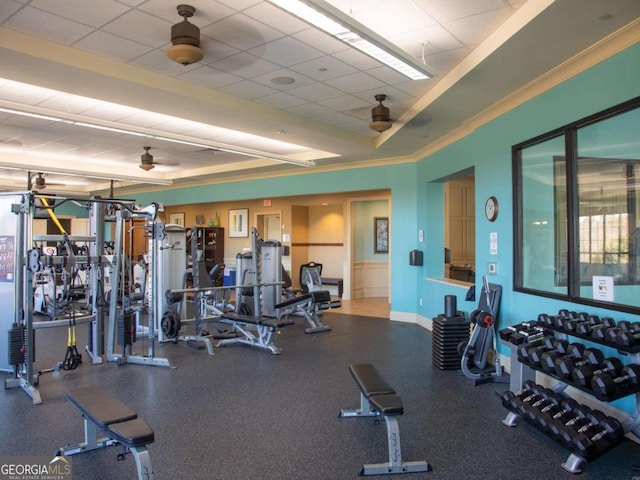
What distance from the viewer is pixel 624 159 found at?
3207 millimetres

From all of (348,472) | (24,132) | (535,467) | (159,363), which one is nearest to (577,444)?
(535,467)

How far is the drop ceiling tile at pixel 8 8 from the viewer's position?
2.97m

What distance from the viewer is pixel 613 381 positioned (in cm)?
259

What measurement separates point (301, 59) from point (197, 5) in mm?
1113

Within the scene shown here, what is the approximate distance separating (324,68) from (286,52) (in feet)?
1.57

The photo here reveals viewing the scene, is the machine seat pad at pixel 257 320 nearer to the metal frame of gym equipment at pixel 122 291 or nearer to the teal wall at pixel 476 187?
the metal frame of gym equipment at pixel 122 291

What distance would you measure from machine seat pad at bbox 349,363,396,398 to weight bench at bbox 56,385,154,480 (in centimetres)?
134

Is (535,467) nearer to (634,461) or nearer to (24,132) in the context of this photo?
(634,461)

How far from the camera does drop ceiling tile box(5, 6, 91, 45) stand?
3.12 metres

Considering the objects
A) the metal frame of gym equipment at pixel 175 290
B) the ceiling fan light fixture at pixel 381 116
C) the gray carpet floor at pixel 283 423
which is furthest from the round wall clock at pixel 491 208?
the metal frame of gym equipment at pixel 175 290

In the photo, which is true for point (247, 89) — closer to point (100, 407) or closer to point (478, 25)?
point (478, 25)

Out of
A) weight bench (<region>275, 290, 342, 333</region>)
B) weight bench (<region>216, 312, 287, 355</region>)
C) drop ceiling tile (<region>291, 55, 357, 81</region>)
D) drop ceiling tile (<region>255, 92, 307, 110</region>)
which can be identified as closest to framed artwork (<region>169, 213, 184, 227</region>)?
weight bench (<region>275, 290, 342, 333</region>)

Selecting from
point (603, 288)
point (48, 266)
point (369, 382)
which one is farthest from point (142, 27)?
point (603, 288)

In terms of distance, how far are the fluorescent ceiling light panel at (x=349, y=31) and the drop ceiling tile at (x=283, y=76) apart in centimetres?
117
